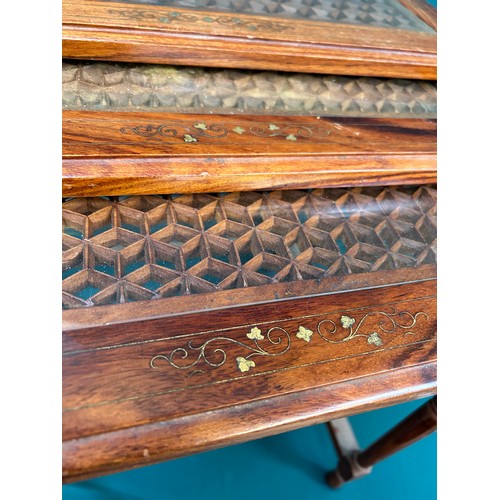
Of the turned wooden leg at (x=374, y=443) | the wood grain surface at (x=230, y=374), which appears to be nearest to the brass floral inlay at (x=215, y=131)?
the wood grain surface at (x=230, y=374)

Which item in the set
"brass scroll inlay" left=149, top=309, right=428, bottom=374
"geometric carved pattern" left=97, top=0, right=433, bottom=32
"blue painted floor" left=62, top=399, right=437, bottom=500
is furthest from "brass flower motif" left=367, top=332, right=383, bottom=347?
"blue painted floor" left=62, top=399, right=437, bottom=500

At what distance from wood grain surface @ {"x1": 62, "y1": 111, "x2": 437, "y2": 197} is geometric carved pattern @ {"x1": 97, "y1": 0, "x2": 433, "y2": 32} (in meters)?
0.28

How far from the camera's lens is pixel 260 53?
952 mm

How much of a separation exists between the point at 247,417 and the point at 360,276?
0.27m

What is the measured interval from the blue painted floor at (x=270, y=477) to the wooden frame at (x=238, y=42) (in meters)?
0.92

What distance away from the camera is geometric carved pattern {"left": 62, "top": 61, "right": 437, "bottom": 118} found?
2.79ft

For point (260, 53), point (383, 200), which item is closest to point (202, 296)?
point (383, 200)

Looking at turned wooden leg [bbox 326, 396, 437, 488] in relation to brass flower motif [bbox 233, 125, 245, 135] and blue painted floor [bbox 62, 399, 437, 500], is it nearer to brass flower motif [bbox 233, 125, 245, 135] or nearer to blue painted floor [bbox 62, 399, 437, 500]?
blue painted floor [bbox 62, 399, 437, 500]

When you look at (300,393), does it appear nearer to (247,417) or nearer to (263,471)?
(247,417)

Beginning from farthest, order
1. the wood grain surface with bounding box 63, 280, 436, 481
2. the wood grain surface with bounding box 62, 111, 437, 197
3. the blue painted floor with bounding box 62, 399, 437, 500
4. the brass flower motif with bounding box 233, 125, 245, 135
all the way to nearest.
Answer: the blue painted floor with bounding box 62, 399, 437, 500, the brass flower motif with bounding box 233, 125, 245, 135, the wood grain surface with bounding box 62, 111, 437, 197, the wood grain surface with bounding box 63, 280, 436, 481

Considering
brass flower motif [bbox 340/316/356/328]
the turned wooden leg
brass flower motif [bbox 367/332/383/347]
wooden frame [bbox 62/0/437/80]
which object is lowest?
the turned wooden leg

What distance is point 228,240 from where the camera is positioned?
0.73 m

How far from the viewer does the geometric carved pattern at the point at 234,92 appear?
2.79 feet

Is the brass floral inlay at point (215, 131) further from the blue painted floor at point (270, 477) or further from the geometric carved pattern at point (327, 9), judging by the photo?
the blue painted floor at point (270, 477)
